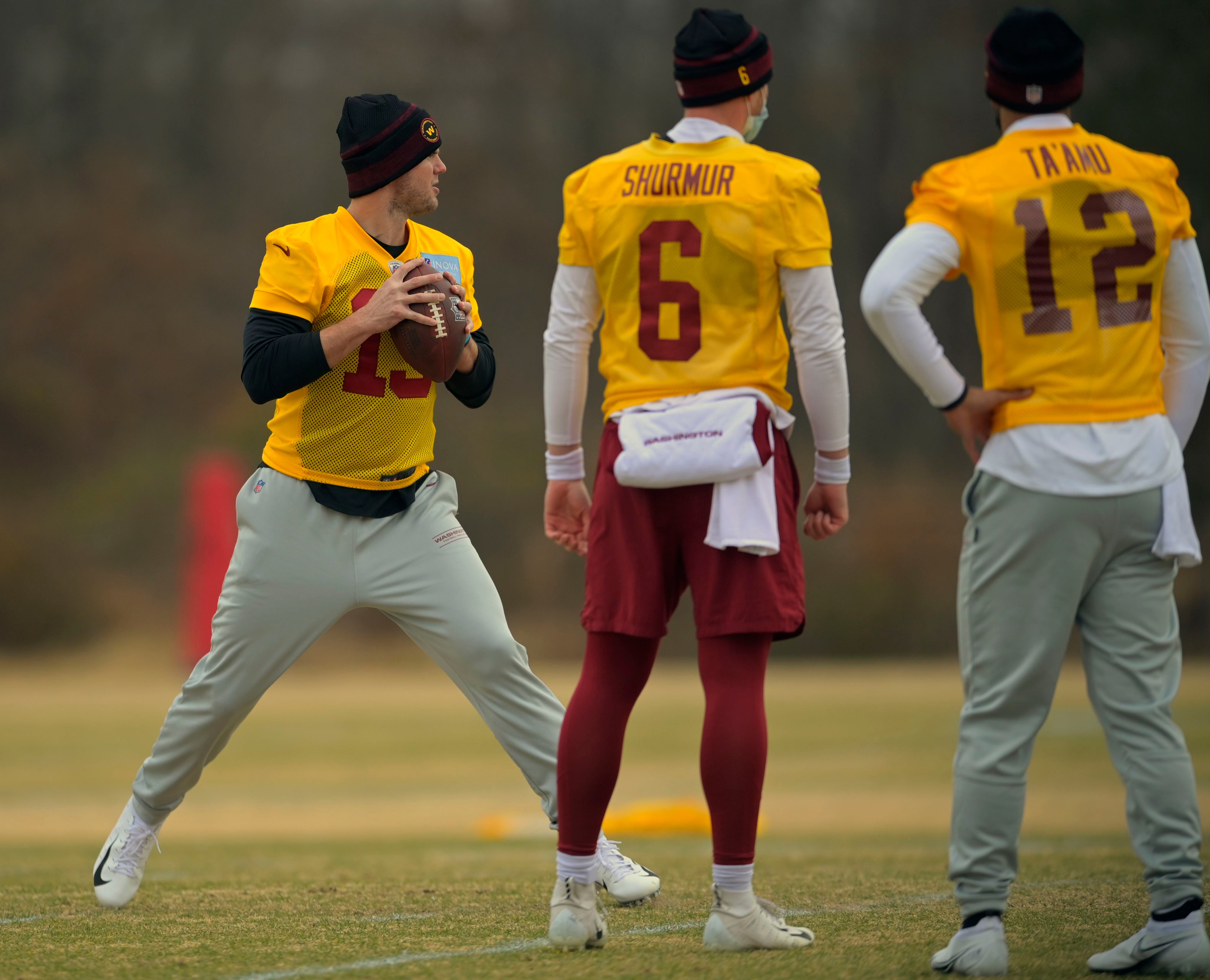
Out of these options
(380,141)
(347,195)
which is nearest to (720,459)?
(380,141)

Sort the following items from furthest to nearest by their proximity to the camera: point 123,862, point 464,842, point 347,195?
point 347,195, point 464,842, point 123,862

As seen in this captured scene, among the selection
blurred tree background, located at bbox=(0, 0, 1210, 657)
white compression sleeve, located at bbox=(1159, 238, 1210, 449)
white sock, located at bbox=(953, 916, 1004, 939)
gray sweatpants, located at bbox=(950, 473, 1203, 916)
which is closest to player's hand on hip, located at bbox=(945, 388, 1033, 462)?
gray sweatpants, located at bbox=(950, 473, 1203, 916)

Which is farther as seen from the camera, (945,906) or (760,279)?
(945,906)

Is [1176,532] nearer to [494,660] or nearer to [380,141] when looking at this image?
[494,660]

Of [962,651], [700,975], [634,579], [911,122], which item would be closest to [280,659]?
[634,579]

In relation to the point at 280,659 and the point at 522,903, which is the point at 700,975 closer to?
the point at 522,903

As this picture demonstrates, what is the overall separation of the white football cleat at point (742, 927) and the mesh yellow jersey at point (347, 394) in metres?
1.31

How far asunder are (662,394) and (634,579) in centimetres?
37

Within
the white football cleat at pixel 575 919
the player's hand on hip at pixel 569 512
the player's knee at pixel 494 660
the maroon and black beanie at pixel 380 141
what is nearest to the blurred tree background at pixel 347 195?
the player's knee at pixel 494 660

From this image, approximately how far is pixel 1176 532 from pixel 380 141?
6.53 ft

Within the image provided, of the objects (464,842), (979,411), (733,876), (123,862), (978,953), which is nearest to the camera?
(978,953)

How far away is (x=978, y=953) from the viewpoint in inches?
108

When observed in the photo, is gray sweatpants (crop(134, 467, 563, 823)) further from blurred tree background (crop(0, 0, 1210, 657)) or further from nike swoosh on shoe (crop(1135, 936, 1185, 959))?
blurred tree background (crop(0, 0, 1210, 657))

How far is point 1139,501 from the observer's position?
280cm
